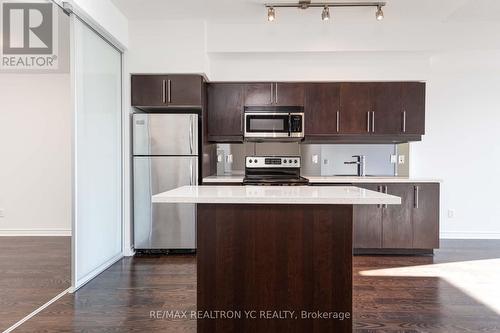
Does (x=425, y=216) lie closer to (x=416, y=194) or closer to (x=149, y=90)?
(x=416, y=194)

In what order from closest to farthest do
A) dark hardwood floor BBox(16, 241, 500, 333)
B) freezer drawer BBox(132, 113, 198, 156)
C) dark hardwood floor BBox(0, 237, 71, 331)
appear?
dark hardwood floor BBox(16, 241, 500, 333) < dark hardwood floor BBox(0, 237, 71, 331) < freezer drawer BBox(132, 113, 198, 156)

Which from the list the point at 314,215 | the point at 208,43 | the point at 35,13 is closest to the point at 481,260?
the point at 314,215

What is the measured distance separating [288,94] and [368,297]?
2500 millimetres

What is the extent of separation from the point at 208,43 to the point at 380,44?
2.04m

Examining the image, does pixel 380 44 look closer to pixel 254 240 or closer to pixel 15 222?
pixel 254 240

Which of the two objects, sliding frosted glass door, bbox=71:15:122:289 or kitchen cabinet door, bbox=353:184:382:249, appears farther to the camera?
kitchen cabinet door, bbox=353:184:382:249

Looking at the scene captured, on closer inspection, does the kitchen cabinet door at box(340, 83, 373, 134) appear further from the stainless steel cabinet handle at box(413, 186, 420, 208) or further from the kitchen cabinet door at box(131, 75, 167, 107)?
the kitchen cabinet door at box(131, 75, 167, 107)

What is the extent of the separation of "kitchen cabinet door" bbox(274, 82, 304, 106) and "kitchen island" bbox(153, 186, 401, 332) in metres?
2.40

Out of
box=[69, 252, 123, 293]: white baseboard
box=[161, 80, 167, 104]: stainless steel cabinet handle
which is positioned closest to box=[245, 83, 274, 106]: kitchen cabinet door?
box=[161, 80, 167, 104]: stainless steel cabinet handle

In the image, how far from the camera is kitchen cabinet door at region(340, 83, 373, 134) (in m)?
3.96

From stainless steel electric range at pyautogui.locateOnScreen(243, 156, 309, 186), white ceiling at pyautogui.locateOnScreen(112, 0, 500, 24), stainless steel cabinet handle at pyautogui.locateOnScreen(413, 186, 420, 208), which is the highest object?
white ceiling at pyautogui.locateOnScreen(112, 0, 500, 24)

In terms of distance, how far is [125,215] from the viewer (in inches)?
144

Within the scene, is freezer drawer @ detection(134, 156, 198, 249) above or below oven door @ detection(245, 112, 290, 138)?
below

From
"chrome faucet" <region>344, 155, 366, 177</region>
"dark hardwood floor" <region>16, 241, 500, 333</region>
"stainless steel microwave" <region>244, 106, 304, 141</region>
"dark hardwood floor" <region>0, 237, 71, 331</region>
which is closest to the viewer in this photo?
"dark hardwood floor" <region>16, 241, 500, 333</region>
